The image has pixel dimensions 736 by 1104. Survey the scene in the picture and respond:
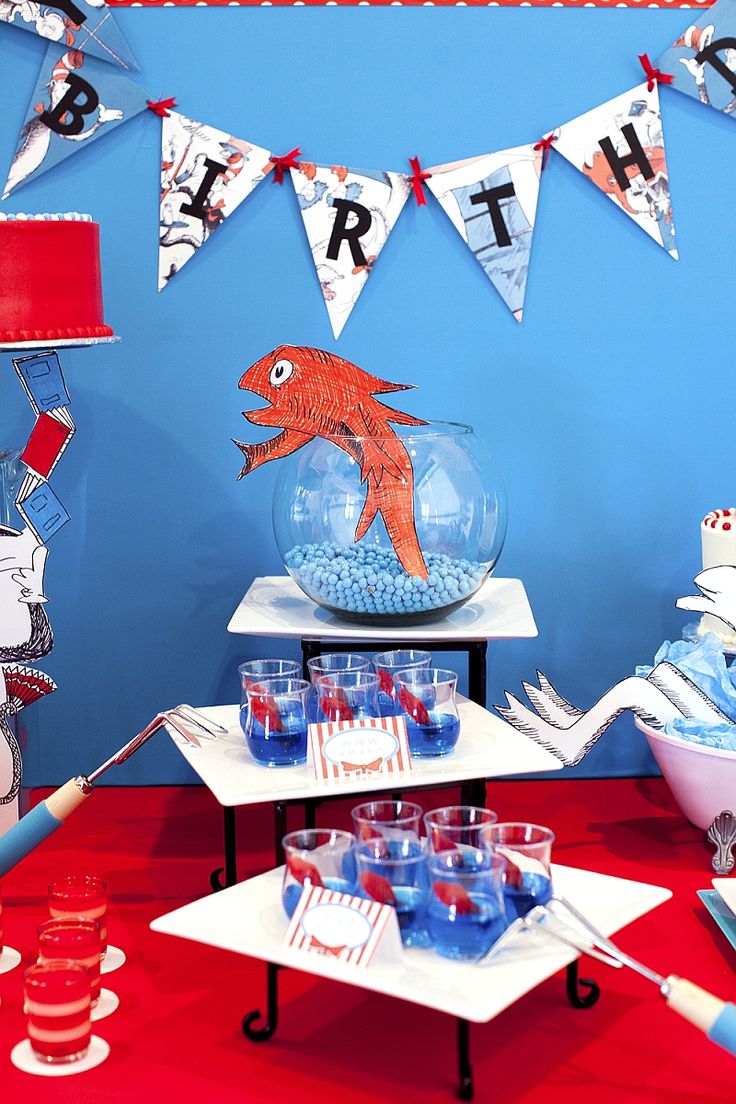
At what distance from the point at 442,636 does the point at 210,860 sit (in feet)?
1.44

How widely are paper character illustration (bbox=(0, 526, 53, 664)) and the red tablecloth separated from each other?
291 mm

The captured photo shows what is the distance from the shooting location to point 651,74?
1900 mm

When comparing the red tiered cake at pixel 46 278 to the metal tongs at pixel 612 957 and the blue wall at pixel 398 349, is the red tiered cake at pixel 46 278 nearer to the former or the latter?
the blue wall at pixel 398 349

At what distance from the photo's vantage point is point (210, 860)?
5.65ft

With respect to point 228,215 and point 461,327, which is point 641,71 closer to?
point 461,327

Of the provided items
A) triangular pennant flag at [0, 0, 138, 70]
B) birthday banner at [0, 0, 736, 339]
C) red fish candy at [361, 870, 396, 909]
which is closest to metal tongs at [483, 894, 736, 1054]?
red fish candy at [361, 870, 396, 909]

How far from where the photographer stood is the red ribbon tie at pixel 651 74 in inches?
74.7

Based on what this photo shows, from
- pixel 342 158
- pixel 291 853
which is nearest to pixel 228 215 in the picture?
pixel 342 158

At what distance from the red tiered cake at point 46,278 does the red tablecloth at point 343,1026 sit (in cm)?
70

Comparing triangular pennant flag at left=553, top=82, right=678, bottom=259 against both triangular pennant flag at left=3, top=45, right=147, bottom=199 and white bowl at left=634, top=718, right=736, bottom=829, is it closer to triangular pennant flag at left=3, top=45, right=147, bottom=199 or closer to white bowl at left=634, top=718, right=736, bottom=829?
triangular pennant flag at left=3, top=45, right=147, bottom=199

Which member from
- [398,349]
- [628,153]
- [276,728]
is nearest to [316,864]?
[276,728]

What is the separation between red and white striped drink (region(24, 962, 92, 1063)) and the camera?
1222mm

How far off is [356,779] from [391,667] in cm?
21

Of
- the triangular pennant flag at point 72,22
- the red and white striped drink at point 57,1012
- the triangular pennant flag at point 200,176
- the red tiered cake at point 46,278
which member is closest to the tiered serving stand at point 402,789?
the red and white striped drink at point 57,1012
